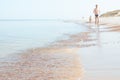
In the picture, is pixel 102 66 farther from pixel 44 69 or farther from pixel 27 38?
pixel 27 38

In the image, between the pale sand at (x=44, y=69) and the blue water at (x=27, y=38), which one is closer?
the pale sand at (x=44, y=69)

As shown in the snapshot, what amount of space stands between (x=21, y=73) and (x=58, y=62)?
5.93 feet

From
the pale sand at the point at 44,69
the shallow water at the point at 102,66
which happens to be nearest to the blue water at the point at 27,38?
the pale sand at the point at 44,69

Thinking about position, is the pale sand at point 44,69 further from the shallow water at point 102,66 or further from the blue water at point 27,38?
the blue water at point 27,38

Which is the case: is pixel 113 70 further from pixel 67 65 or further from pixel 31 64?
pixel 31 64

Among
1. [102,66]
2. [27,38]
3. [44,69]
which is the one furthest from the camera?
[27,38]

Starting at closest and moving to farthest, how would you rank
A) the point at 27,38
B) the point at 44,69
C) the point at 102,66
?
the point at 102,66 < the point at 44,69 < the point at 27,38

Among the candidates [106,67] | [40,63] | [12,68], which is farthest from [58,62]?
[106,67]

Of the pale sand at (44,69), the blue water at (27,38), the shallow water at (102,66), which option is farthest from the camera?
the blue water at (27,38)

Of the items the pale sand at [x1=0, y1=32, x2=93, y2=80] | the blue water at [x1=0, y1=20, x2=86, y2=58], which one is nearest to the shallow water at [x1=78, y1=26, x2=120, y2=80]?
the pale sand at [x1=0, y1=32, x2=93, y2=80]

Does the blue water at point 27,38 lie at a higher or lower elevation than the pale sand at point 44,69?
lower

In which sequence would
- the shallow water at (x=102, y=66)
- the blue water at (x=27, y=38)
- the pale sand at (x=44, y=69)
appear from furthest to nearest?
the blue water at (x=27, y=38) < the pale sand at (x=44, y=69) < the shallow water at (x=102, y=66)

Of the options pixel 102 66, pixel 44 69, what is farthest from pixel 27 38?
pixel 102 66

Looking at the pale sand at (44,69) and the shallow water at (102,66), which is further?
the pale sand at (44,69)
